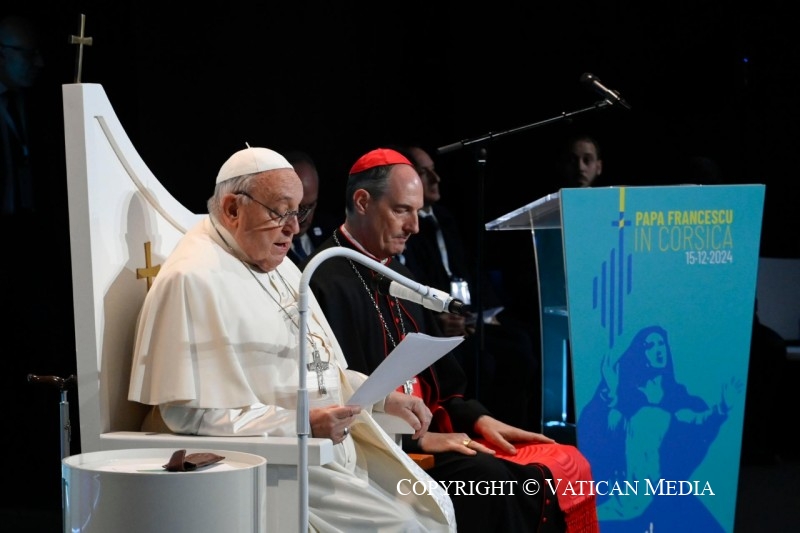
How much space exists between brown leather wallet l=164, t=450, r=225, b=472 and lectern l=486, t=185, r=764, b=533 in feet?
6.47

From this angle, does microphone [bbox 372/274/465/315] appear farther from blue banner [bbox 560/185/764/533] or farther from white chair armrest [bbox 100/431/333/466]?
blue banner [bbox 560/185/764/533]

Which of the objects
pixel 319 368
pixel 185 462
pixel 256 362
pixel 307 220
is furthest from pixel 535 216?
pixel 185 462

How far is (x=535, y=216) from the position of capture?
5.05 m

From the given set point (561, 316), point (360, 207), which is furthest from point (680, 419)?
point (360, 207)

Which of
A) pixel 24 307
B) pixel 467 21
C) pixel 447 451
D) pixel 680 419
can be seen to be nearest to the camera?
pixel 447 451

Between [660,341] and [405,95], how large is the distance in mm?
3453

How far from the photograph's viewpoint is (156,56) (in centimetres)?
618

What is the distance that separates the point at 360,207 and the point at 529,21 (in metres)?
3.76

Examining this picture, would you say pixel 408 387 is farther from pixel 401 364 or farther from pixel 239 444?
pixel 239 444

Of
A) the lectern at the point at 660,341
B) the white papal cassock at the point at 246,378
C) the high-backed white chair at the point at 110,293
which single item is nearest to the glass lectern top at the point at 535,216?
the lectern at the point at 660,341

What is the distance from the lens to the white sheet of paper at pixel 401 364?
3205mm

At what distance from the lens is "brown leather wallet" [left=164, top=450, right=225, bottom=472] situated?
2820 mm

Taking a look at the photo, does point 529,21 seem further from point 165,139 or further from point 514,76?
point 165,139

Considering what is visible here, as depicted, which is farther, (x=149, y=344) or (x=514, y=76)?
(x=514, y=76)
